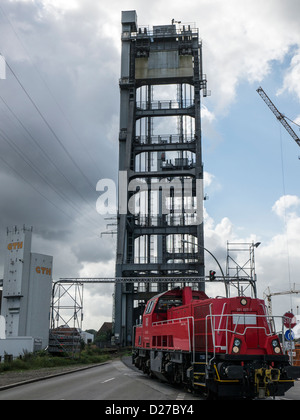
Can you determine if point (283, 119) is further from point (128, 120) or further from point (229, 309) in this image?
point (229, 309)

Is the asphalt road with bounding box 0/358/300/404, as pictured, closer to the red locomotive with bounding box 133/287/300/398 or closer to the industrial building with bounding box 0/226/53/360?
the red locomotive with bounding box 133/287/300/398

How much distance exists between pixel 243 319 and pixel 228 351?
1104mm

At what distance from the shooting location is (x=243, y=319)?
1308 centimetres

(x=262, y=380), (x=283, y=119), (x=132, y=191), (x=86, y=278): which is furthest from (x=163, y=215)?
(x=262, y=380)

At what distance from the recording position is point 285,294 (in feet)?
316

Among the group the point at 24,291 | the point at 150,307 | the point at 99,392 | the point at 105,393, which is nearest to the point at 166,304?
the point at 150,307

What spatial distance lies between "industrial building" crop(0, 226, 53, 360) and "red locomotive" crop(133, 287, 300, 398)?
3424cm

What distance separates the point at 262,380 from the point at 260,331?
5.28 feet

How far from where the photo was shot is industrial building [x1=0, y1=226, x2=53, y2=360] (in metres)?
47.4

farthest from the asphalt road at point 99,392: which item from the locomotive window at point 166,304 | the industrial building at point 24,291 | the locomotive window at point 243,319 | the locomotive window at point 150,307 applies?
the industrial building at point 24,291

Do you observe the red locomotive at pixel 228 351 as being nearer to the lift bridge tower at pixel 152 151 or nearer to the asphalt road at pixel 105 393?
the asphalt road at pixel 105 393

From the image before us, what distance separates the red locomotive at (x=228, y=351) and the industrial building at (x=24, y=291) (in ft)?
112

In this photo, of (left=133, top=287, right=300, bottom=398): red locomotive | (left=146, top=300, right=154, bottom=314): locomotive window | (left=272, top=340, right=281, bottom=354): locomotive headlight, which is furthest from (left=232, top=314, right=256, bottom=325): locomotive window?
(left=146, top=300, right=154, bottom=314): locomotive window
